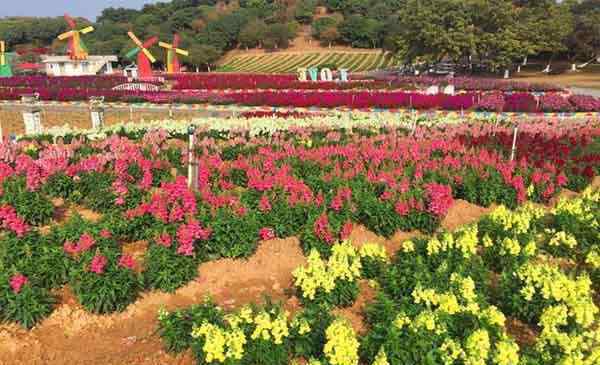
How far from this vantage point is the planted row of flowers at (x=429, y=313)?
189 inches

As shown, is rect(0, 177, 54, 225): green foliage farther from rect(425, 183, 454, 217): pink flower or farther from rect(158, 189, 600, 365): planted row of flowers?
rect(425, 183, 454, 217): pink flower

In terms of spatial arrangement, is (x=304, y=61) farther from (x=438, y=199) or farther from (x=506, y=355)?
(x=506, y=355)

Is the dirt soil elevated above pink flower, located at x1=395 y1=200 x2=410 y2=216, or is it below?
below

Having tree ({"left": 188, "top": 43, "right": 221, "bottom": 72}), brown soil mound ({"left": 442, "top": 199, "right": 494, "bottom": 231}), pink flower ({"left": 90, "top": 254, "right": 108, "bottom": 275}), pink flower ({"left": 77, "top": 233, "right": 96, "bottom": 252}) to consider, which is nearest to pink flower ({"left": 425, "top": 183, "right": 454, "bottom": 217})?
brown soil mound ({"left": 442, "top": 199, "right": 494, "bottom": 231})

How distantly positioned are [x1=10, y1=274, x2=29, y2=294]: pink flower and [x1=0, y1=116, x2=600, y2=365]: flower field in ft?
0.08

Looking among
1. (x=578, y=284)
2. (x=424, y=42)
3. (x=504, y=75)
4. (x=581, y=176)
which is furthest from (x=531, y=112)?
(x=504, y=75)

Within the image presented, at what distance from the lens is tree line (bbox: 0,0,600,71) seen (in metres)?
49.1

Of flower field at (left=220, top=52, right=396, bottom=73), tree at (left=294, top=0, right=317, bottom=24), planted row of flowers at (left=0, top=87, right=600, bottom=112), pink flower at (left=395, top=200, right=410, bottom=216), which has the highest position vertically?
tree at (left=294, top=0, right=317, bottom=24)

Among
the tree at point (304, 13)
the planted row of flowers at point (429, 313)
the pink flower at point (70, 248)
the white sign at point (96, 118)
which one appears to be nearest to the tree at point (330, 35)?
the tree at point (304, 13)

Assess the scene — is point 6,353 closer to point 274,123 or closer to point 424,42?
point 274,123

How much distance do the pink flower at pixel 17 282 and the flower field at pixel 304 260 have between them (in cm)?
2

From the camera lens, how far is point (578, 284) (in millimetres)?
5734

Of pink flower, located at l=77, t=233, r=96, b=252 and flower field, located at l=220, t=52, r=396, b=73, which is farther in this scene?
flower field, located at l=220, t=52, r=396, b=73

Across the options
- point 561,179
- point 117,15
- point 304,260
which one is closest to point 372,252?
point 304,260
